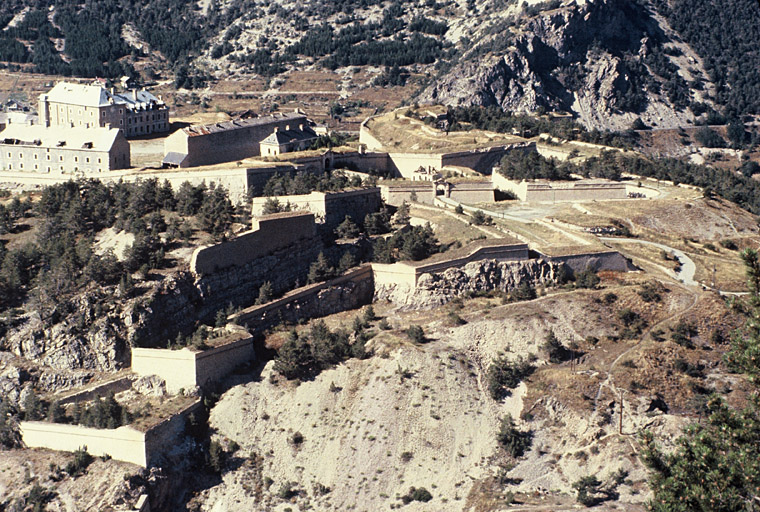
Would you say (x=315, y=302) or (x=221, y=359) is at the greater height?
(x=315, y=302)

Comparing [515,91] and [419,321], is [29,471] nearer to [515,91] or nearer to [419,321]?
[419,321]

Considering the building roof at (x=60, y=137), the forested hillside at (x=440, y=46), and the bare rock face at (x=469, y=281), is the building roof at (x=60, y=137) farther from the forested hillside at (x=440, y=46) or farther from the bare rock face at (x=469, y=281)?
the forested hillside at (x=440, y=46)

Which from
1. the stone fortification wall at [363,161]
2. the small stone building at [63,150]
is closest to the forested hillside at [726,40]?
the stone fortification wall at [363,161]

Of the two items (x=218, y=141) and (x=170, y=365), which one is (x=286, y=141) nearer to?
(x=218, y=141)

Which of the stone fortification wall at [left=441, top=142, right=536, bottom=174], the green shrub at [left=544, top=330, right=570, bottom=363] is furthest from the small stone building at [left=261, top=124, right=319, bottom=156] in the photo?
the green shrub at [left=544, top=330, right=570, bottom=363]

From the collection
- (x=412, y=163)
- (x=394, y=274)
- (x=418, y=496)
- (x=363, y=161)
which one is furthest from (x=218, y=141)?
(x=418, y=496)

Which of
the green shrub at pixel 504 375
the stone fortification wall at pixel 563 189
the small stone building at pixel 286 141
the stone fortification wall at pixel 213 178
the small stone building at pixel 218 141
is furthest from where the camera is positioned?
the stone fortification wall at pixel 563 189
